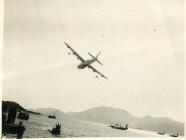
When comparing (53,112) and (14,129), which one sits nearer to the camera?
(14,129)

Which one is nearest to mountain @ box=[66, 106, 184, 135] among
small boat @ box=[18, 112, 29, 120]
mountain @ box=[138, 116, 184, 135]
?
mountain @ box=[138, 116, 184, 135]

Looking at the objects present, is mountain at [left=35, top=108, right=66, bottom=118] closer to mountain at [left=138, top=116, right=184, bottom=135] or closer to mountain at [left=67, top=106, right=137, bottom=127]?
mountain at [left=67, top=106, right=137, bottom=127]

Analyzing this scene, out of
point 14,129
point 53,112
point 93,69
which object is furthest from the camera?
point 93,69

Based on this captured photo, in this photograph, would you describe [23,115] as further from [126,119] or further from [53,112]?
[126,119]

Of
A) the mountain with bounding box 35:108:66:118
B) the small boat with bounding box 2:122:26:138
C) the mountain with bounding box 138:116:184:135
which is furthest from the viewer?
the mountain with bounding box 138:116:184:135

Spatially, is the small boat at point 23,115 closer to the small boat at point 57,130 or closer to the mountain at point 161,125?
the small boat at point 57,130

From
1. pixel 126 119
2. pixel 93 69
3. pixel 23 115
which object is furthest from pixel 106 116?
pixel 23 115

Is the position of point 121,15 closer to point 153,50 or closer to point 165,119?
point 153,50

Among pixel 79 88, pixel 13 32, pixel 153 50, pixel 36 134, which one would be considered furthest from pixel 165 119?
pixel 13 32
